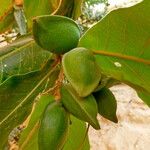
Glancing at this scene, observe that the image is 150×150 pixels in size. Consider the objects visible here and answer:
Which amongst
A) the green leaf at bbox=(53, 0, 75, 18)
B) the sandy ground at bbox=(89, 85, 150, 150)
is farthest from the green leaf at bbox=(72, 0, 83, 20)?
the sandy ground at bbox=(89, 85, 150, 150)

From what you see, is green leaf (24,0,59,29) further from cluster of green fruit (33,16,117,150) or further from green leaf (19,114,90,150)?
cluster of green fruit (33,16,117,150)

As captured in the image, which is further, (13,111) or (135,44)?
(13,111)

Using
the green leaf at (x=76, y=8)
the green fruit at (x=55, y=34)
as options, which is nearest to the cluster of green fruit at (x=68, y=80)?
the green fruit at (x=55, y=34)

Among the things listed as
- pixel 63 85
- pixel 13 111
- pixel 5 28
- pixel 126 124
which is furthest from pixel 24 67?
pixel 126 124

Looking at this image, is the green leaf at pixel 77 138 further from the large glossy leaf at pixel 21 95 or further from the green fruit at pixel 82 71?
the green fruit at pixel 82 71

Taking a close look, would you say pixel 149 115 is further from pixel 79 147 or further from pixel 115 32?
pixel 115 32

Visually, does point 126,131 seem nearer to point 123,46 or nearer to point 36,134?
point 36,134

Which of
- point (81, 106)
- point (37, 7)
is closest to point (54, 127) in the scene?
point (81, 106)
